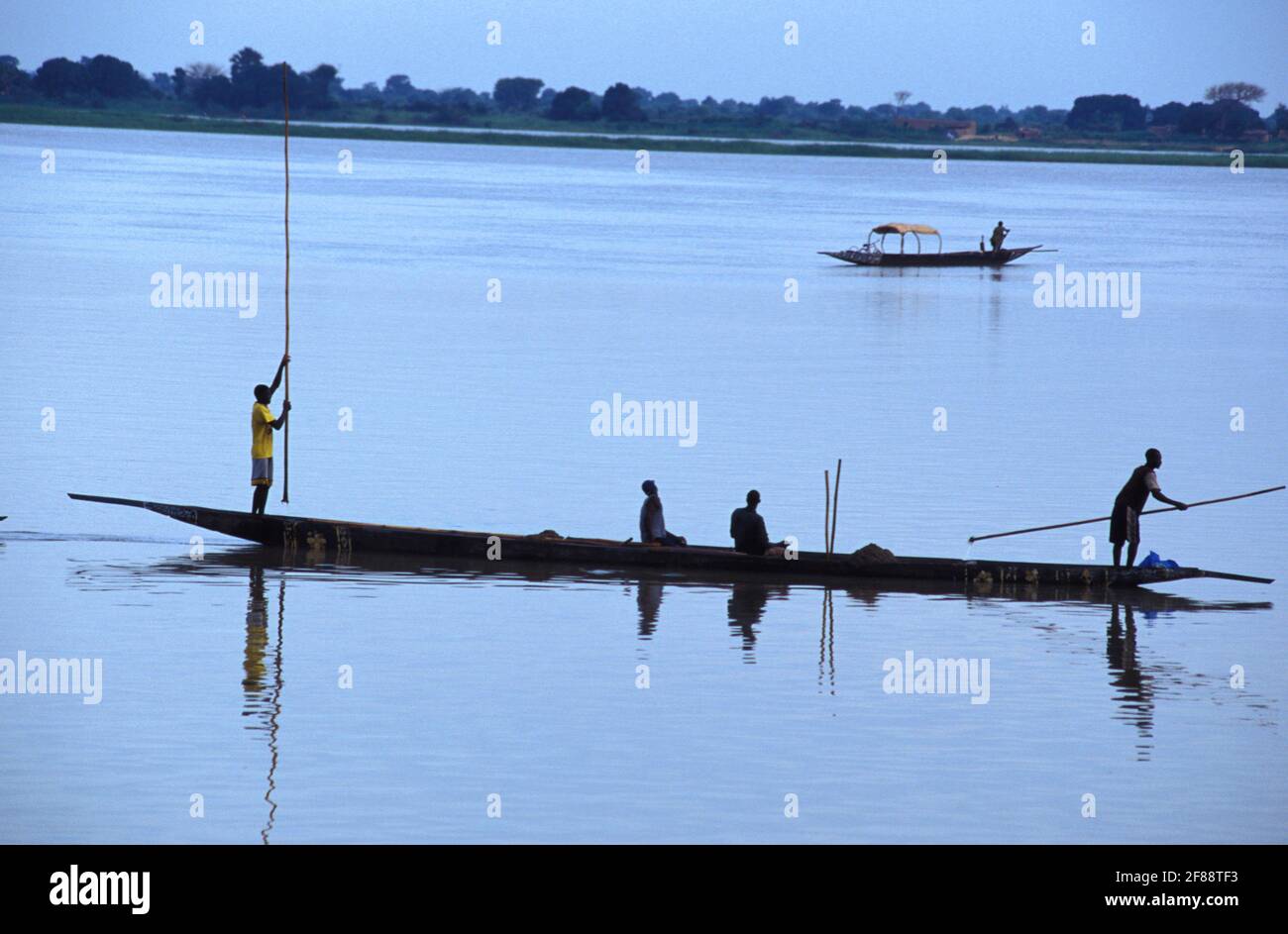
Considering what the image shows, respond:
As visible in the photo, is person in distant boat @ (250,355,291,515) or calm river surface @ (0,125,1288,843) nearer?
calm river surface @ (0,125,1288,843)

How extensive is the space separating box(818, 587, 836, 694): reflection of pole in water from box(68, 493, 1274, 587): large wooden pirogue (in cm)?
50

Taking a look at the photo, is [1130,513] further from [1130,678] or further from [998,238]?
[998,238]

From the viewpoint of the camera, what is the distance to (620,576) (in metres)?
19.1

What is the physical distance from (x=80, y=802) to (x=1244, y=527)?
49.0 ft

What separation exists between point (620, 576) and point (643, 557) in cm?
30

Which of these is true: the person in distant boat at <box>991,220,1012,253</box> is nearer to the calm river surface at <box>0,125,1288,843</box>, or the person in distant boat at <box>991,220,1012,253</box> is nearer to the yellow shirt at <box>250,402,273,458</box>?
the calm river surface at <box>0,125,1288,843</box>

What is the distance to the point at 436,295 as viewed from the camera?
48281mm

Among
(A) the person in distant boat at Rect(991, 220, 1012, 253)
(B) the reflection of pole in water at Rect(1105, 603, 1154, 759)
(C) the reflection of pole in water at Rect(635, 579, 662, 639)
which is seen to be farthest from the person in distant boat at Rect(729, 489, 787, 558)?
(A) the person in distant boat at Rect(991, 220, 1012, 253)

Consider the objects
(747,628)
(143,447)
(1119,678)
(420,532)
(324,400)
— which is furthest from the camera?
(324,400)

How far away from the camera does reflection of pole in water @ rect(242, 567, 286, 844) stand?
13.2 metres

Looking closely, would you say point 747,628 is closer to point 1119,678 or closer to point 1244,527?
point 1119,678

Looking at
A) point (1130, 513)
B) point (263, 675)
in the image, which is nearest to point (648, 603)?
point (263, 675)

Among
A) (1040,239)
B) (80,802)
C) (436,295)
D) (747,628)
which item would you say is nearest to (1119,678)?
(747,628)

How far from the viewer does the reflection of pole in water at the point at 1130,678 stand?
14.8 meters
